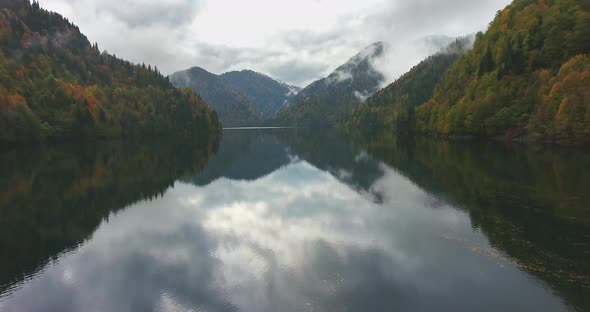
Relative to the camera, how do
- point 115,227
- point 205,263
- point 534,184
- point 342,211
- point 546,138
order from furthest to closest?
1. point 546,138
2. point 534,184
3. point 342,211
4. point 115,227
5. point 205,263

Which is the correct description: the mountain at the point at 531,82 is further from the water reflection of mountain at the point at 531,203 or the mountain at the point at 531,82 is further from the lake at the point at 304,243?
the lake at the point at 304,243

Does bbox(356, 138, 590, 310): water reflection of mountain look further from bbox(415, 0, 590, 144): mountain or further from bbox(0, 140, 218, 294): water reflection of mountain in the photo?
bbox(0, 140, 218, 294): water reflection of mountain

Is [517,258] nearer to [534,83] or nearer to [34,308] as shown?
[34,308]

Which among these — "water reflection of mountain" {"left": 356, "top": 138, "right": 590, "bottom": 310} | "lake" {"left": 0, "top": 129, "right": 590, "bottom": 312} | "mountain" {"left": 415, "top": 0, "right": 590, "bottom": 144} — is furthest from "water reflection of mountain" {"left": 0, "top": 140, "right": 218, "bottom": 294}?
"mountain" {"left": 415, "top": 0, "right": 590, "bottom": 144}

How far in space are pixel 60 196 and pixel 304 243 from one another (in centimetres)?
3793

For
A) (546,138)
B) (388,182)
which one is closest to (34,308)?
(388,182)

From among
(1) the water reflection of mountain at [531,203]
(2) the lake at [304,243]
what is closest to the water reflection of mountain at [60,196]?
(2) the lake at [304,243]

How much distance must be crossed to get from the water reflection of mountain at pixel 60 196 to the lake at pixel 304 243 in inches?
9.1

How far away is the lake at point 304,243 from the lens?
21.6 meters

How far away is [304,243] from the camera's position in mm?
31609

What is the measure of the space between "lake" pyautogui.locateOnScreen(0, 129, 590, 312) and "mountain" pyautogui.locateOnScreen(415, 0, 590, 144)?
1464 inches

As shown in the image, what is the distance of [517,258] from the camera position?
26.1 meters

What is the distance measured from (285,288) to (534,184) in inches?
1663

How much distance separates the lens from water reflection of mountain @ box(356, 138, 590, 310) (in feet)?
80.0
